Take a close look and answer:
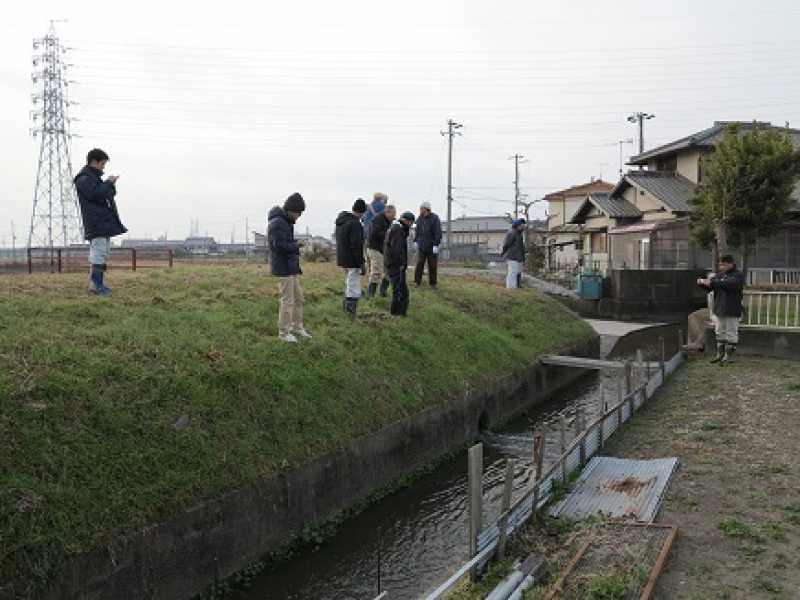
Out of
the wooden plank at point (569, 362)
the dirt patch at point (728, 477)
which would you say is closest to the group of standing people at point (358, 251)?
the wooden plank at point (569, 362)

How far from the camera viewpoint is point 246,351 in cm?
868

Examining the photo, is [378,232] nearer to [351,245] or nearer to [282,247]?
[351,245]

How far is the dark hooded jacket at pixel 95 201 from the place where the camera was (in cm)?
963

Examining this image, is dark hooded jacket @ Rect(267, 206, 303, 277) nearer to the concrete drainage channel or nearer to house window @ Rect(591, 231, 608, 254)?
the concrete drainage channel

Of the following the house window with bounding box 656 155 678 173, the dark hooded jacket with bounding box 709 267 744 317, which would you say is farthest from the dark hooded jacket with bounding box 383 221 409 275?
the house window with bounding box 656 155 678 173

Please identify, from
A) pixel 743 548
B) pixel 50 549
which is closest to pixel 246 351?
pixel 50 549

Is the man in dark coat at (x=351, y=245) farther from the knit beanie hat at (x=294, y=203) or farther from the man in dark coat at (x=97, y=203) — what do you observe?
the man in dark coat at (x=97, y=203)

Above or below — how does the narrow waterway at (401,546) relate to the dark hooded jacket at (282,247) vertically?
below

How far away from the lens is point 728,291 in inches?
580

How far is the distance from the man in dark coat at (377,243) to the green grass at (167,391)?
902 millimetres

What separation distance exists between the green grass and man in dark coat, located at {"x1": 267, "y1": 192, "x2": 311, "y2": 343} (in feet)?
1.16

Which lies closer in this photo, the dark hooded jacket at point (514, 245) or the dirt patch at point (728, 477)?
the dirt patch at point (728, 477)

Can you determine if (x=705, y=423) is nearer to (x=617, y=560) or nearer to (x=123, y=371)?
(x=617, y=560)

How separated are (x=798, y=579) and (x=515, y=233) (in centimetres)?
1365
